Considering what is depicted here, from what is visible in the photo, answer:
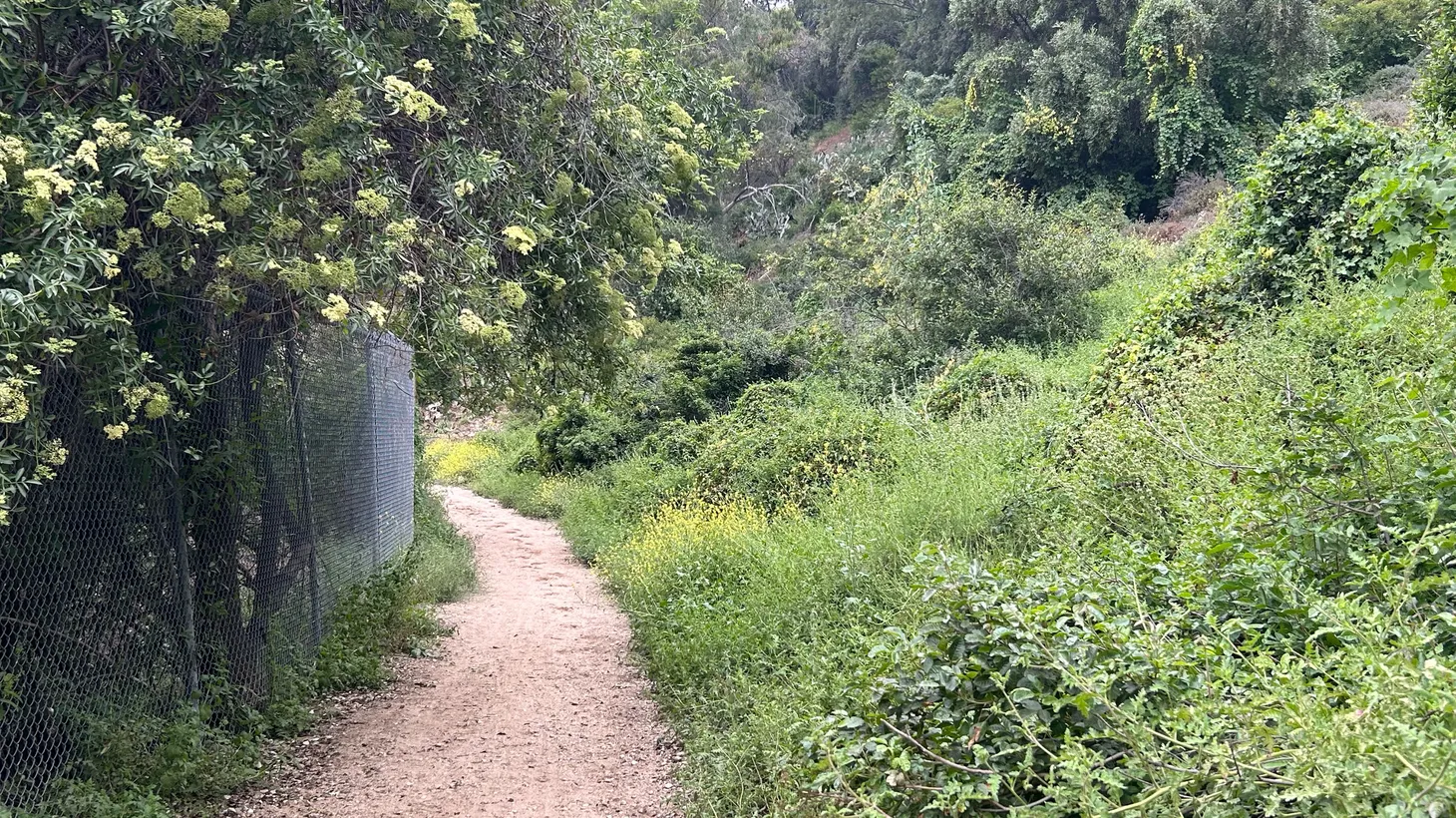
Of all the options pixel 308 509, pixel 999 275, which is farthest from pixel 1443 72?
pixel 308 509

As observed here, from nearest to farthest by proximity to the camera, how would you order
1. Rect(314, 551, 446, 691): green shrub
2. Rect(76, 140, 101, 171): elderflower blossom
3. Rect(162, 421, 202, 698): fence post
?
1. Rect(76, 140, 101, 171): elderflower blossom
2. Rect(162, 421, 202, 698): fence post
3. Rect(314, 551, 446, 691): green shrub

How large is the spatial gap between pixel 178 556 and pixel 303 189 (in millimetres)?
2156

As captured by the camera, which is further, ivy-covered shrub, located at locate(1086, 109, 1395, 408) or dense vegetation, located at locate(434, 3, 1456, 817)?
ivy-covered shrub, located at locate(1086, 109, 1395, 408)

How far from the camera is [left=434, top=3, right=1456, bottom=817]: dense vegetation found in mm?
2377

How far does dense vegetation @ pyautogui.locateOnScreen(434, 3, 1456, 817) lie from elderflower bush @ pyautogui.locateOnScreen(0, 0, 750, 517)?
2072 millimetres

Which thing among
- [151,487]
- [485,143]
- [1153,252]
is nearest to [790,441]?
[485,143]

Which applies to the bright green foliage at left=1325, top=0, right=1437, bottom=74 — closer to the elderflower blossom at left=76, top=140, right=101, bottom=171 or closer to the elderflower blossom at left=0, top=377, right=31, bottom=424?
the elderflower blossom at left=76, top=140, right=101, bottom=171

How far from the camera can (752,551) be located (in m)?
7.11

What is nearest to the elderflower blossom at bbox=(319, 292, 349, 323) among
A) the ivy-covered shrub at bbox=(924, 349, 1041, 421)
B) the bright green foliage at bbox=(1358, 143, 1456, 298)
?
the bright green foliage at bbox=(1358, 143, 1456, 298)

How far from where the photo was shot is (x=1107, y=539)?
4.89 m

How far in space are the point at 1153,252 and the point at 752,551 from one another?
481 inches

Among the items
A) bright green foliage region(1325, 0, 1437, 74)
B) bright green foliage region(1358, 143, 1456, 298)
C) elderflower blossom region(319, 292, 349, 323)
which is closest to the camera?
bright green foliage region(1358, 143, 1456, 298)

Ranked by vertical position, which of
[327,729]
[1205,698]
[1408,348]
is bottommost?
[327,729]

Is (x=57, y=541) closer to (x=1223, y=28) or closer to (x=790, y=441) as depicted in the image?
(x=790, y=441)
